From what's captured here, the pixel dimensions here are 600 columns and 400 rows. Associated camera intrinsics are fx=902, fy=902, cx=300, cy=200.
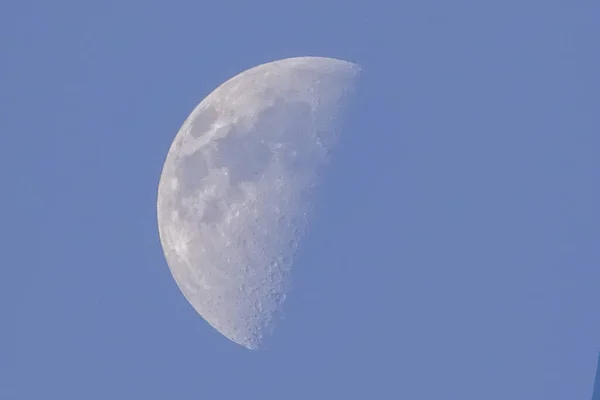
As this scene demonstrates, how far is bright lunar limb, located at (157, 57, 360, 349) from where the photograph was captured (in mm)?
3842

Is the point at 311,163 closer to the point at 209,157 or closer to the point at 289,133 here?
the point at 289,133

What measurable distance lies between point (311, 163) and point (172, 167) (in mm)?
655

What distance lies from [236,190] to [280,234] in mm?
272

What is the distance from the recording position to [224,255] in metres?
3.93

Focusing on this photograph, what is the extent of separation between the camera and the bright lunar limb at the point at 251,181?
3.84 meters

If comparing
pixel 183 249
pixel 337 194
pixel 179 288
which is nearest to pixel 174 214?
pixel 183 249

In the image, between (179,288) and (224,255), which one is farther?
(179,288)

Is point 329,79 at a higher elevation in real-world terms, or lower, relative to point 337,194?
higher

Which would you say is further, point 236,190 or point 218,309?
point 218,309

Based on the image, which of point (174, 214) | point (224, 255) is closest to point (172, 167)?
point (174, 214)

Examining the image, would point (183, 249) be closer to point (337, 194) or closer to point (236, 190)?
point (236, 190)

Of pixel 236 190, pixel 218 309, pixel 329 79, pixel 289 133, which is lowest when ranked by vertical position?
pixel 218 309

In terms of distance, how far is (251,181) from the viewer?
3.84m

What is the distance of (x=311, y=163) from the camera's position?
387cm
